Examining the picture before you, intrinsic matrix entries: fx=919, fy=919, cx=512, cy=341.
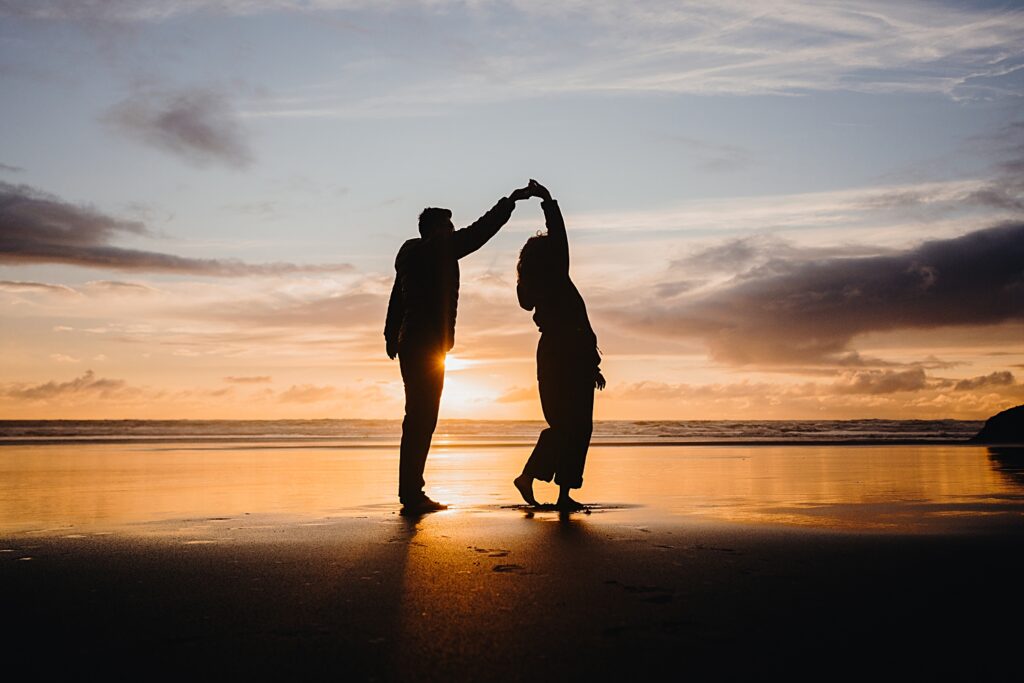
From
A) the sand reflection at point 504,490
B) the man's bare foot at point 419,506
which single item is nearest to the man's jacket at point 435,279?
the man's bare foot at point 419,506

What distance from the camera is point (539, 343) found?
7512mm

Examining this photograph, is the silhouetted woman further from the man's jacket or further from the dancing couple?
the man's jacket

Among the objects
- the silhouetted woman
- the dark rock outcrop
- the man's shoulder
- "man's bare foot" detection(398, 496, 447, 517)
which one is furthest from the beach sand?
the dark rock outcrop

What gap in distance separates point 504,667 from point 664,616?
0.78 metres

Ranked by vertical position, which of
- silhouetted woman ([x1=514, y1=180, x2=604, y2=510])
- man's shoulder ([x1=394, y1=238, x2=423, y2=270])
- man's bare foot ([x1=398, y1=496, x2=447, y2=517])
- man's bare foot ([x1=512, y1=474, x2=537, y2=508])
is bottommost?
man's bare foot ([x1=398, y1=496, x2=447, y2=517])

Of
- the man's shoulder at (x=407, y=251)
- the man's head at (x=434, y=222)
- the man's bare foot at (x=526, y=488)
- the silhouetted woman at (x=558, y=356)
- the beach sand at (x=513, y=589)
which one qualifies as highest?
the man's head at (x=434, y=222)

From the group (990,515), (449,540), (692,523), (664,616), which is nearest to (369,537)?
(449,540)

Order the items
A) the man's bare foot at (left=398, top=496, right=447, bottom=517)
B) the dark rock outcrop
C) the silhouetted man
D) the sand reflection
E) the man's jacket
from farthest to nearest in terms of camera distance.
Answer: the dark rock outcrop
the man's jacket
the silhouetted man
the man's bare foot at (left=398, top=496, right=447, bottom=517)
the sand reflection

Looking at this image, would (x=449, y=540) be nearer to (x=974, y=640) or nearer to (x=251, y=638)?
(x=251, y=638)

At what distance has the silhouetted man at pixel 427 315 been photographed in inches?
284

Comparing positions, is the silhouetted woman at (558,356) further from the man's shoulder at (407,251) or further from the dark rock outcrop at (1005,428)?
the dark rock outcrop at (1005,428)

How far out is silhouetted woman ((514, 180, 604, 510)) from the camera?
7277 millimetres

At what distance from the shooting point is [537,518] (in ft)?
20.3

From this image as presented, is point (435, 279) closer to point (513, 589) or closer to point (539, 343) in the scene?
point (539, 343)
